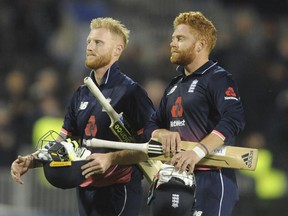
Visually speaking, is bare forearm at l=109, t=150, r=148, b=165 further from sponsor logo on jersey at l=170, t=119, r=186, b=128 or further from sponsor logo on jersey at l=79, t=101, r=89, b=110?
sponsor logo on jersey at l=79, t=101, r=89, b=110

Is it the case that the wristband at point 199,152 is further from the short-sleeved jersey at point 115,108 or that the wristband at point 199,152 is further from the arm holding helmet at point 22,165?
the arm holding helmet at point 22,165

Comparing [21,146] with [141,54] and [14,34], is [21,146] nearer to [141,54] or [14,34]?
[141,54]

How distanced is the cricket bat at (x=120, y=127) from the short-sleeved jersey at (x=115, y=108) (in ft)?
0.40

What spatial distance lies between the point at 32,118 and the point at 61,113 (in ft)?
1.21

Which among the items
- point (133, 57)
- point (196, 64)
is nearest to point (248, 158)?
point (196, 64)

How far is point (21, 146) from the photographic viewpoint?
12906 millimetres

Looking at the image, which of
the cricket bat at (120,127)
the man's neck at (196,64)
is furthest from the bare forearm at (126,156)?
the man's neck at (196,64)

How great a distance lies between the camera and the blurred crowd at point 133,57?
13.0 metres

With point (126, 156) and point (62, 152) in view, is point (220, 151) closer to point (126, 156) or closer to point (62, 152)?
point (126, 156)

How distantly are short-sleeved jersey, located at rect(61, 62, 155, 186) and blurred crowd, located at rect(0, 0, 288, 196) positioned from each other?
181 inches

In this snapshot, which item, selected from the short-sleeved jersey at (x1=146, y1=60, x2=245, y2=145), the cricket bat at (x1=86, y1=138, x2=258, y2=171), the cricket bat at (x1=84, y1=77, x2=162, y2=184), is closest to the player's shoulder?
the short-sleeved jersey at (x1=146, y1=60, x2=245, y2=145)

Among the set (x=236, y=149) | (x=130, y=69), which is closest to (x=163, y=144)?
(x=236, y=149)

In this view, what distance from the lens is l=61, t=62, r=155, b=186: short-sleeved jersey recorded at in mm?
7707

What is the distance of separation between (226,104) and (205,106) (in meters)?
0.21
